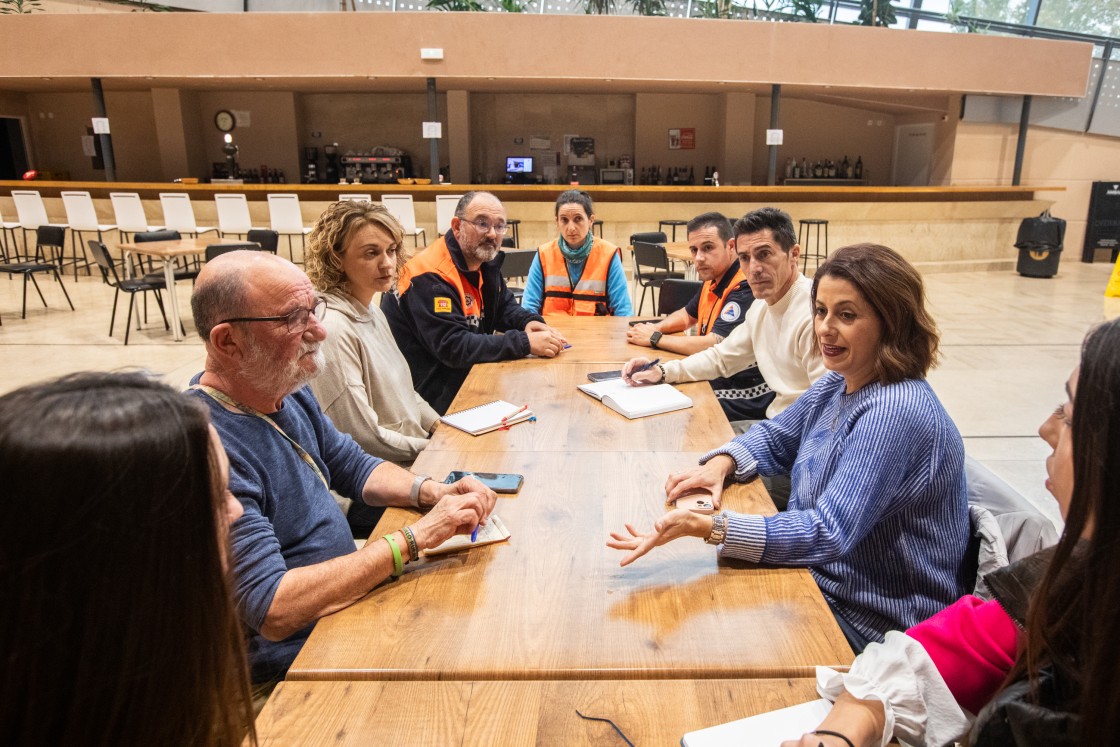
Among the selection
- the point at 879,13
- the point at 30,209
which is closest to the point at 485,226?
the point at 30,209

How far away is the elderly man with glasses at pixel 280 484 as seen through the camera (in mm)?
1347

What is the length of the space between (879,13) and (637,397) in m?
12.2

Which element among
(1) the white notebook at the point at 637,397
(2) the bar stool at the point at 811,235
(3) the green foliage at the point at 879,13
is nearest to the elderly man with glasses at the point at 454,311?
(1) the white notebook at the point at 637,397

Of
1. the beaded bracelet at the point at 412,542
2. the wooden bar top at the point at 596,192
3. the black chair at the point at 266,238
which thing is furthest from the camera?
the wooden bar top at the point at 596,192

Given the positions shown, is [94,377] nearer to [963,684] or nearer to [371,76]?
[963,684]

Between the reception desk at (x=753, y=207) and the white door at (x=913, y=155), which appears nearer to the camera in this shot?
the reception desk at (x=753, y=207)

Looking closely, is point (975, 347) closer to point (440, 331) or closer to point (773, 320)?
point (773, 320)

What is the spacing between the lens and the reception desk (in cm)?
990

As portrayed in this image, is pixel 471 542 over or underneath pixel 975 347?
over

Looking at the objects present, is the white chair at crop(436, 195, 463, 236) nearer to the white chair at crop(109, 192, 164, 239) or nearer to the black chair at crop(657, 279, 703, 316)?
the white chair at crop(109, 192, 164, 239)

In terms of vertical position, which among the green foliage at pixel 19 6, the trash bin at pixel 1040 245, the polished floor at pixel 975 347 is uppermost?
the green foliage at pixel 19 6

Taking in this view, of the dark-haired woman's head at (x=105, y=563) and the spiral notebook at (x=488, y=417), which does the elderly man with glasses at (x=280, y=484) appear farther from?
the dark-haired woman's head at (x=105, y=563)

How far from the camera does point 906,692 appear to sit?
108 cm

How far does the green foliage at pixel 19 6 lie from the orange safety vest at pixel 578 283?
10289mm
